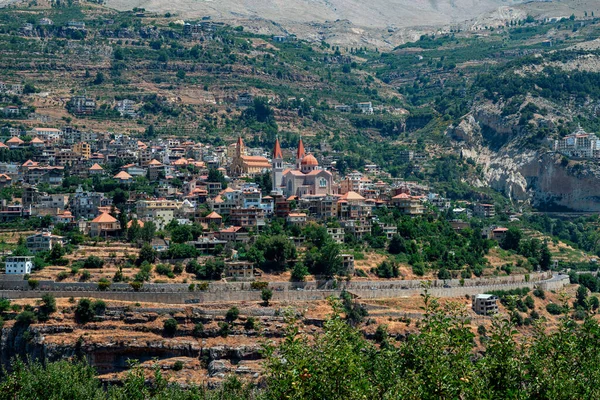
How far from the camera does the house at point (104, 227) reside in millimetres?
76000

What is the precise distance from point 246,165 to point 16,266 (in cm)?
3216

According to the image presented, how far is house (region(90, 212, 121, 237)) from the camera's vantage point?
7600 cm

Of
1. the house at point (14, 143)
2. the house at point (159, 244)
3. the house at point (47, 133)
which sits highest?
the house at point (47, 133)

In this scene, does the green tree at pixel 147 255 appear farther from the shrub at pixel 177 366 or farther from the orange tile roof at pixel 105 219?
the shrub at pixel 177 366

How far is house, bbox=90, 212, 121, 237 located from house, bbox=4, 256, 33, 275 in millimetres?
8721

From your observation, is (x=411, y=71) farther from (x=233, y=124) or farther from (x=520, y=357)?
(x=520, y=357)

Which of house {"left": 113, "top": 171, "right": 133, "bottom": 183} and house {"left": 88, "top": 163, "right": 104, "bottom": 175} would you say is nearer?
house {"left": 113, "top": 171, "right": 133, "bottom": 183}

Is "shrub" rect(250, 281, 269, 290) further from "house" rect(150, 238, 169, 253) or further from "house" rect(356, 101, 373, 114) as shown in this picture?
"house" rect(356, 101, 373, 114)

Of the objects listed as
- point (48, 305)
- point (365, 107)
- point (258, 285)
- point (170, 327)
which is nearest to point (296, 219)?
point (258, 285)

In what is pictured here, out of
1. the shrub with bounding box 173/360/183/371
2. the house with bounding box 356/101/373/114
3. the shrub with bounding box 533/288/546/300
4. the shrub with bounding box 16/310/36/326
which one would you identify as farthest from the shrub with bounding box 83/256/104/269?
the house with bounding box 356/101/373/114

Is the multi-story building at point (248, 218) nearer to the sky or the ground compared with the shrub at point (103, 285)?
nearer to the sky

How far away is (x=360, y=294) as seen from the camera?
70.4 metres

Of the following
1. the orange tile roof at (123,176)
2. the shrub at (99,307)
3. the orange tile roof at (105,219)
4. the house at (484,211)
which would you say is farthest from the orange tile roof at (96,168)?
the house at (484,211)

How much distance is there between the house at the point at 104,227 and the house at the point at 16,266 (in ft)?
28.6
